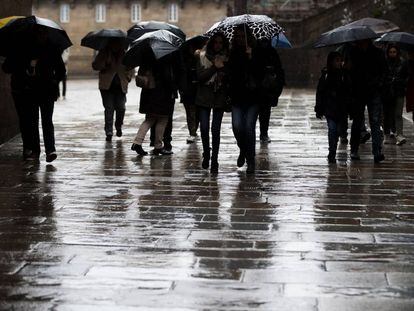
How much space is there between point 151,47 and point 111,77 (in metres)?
2.73

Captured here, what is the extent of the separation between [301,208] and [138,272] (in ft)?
8.97

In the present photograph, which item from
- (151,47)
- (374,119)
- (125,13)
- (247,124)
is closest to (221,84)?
(247,124)

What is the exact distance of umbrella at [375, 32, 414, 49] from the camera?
1340 centimetres

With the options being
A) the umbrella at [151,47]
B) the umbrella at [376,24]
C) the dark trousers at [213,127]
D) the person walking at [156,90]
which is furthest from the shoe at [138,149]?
the umbrella at [376,24]

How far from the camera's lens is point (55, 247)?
20.6ft

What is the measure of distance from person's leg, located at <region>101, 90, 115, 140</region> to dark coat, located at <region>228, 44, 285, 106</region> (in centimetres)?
440

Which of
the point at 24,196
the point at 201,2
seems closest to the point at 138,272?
the point at 24,196

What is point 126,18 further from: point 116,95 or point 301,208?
point 301,208

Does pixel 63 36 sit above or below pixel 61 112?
above

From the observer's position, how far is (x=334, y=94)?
11.6 metres

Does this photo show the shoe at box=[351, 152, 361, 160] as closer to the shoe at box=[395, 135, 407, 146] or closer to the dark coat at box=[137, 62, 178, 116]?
the shoe at box=[395, 135, 407, 146]

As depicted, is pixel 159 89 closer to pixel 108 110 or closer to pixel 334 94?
pixel 334 94

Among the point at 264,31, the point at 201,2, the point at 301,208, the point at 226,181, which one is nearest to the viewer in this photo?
the point at 301,208

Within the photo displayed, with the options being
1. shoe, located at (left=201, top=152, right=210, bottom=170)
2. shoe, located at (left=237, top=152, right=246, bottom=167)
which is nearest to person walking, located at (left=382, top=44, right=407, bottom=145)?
shoe, located at (left=237, top=152, right=246, bottom=167)
